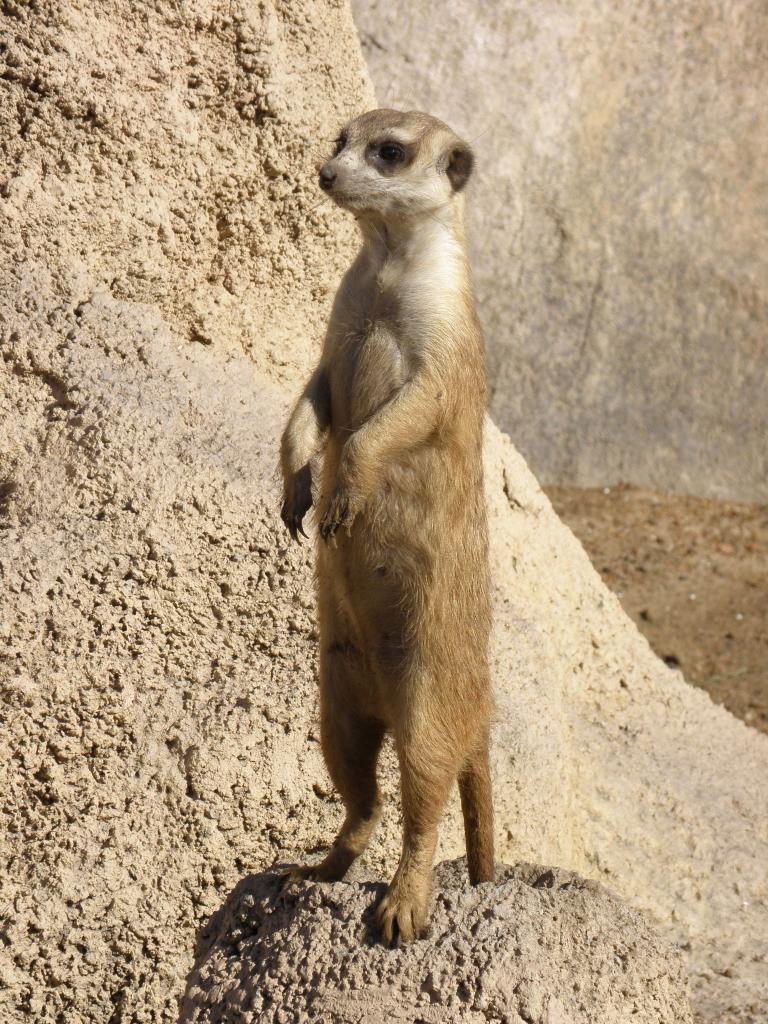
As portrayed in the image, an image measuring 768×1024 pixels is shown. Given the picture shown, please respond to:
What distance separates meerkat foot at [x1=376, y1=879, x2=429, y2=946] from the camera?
241 cm

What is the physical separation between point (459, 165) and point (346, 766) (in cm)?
125

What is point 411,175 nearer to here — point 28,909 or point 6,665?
point 6,665

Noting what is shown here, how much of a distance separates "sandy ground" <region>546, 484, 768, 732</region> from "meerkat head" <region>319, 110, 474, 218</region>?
396 centimetres

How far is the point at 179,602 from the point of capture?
3.14 metres

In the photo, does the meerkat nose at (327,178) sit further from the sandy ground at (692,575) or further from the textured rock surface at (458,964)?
the sandy ground at (692,575)

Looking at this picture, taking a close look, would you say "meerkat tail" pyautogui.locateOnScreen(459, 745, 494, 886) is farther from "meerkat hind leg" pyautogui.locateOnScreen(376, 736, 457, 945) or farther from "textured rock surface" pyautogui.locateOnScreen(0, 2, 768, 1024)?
"textured rock surface" pyautogui.locateOnScreen(0, 2, 768, 1024)

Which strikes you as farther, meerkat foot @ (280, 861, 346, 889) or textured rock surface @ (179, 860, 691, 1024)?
meerkat foot @ (280, 861, 346, 889)

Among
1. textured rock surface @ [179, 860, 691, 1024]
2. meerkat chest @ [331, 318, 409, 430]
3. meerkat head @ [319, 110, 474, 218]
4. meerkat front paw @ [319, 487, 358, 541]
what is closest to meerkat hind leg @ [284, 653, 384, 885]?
textured rock surface @ [179, 860, 691, 1024]

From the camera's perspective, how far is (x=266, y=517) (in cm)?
325

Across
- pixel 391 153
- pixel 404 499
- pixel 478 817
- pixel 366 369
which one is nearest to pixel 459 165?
pixel 391 153

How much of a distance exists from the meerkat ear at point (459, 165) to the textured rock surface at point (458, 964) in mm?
1398

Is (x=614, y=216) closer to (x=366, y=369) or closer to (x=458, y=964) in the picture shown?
(x=366, y=369)

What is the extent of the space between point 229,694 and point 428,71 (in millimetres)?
5293

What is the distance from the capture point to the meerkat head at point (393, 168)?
254 centimetres
